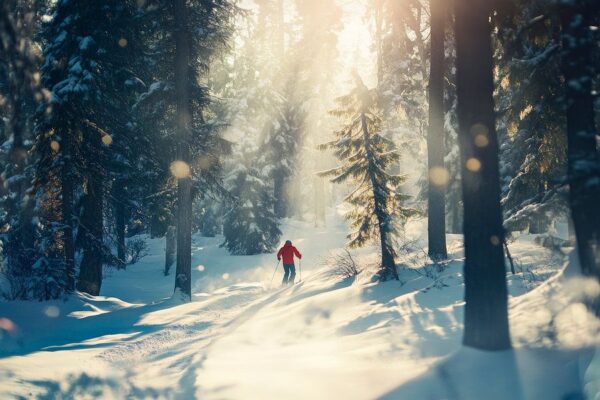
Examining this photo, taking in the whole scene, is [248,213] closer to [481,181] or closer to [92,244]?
[92,244]

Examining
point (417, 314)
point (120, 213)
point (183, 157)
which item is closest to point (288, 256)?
point (183, 157)

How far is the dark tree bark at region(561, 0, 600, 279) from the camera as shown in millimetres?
6105

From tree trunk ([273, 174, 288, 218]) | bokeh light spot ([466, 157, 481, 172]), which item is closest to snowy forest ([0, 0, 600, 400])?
bokeh light spot ([466, 157, 481, 172])

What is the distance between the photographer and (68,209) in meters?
14.2

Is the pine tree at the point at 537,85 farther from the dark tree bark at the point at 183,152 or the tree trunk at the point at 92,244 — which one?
the tree trunk at the point at 92,244

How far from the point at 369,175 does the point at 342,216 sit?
189 centimetres

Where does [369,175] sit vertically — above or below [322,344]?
above

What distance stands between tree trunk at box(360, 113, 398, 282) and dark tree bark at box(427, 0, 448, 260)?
1.41 metres

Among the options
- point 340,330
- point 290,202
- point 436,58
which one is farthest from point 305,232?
point 340,330

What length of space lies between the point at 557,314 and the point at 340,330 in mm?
4220

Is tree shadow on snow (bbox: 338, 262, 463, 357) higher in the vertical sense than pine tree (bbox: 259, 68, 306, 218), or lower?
lower

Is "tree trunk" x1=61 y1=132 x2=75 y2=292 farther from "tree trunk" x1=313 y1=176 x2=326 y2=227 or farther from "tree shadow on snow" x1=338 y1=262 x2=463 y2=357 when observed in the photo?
"tree trunk" x1=313 y1=176 x2=326 y2=227

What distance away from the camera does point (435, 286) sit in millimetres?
10820

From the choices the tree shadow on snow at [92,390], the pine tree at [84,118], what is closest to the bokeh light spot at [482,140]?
the tree shadow on snow at [92,390]
